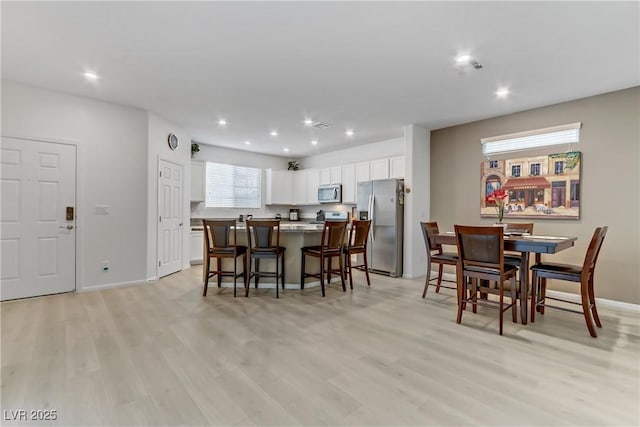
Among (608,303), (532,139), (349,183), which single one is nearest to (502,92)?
(532,139)

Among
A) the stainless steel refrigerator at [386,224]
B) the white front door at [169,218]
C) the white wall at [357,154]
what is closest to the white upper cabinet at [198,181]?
the white front door at [169,218]

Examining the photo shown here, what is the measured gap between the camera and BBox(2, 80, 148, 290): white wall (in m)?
3.81

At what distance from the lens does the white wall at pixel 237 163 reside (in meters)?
6.74

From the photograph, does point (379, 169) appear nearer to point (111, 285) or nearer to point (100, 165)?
point (100, 165)

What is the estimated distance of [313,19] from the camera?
92.9 inches

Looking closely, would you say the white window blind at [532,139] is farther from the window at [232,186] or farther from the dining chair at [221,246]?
the window at [232,186]

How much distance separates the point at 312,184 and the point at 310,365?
5615 mm

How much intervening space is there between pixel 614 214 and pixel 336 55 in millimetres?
3778

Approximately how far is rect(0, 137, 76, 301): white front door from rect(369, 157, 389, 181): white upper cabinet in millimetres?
4806

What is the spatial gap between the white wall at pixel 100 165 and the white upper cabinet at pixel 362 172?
388 centimetres

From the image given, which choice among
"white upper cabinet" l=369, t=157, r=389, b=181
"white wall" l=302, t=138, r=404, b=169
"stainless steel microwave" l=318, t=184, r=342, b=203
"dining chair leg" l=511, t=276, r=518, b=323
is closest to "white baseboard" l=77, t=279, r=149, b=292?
"stainless steel microwave" l=318, t=184, r=342, b=203

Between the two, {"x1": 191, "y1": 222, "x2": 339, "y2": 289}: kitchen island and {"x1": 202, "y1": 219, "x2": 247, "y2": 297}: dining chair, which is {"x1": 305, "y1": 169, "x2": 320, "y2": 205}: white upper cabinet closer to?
{"x1": 191, "y1": 222, "x2": 339, "y2": 289}: kitchen island

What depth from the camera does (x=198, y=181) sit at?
632 centimetres

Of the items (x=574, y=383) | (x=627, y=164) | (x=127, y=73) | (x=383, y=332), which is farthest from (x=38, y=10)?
(x=627, y=164)
